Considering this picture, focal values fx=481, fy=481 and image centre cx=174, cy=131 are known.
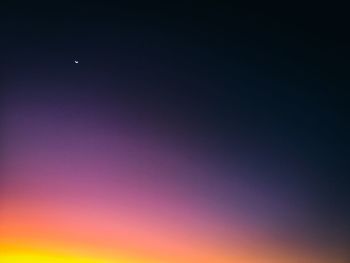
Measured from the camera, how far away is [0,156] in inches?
130

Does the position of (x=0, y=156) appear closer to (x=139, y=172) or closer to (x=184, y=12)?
(x=139, y=172)

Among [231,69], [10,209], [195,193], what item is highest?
[231,69]

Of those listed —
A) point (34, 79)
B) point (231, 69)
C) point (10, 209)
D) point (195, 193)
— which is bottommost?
point (10, 209)

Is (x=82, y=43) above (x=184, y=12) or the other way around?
the other way around

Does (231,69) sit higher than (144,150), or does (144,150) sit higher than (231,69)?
(231,69)

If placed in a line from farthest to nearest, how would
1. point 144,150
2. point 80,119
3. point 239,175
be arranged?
1. point 239,175
2. point 144,150
3. point 80,119

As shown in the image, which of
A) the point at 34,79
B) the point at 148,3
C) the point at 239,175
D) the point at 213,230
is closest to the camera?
the point at 148,3

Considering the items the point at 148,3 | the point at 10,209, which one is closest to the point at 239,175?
the point at 148,3

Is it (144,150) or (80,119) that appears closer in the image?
(80,119)

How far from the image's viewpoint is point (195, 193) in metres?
3.75

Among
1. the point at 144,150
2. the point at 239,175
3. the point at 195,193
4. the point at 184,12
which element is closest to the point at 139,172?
the point at 144,150

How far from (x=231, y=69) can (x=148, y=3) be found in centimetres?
68

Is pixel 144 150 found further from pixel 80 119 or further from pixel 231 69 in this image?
pixel 231 69

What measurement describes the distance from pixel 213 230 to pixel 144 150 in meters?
1.17
